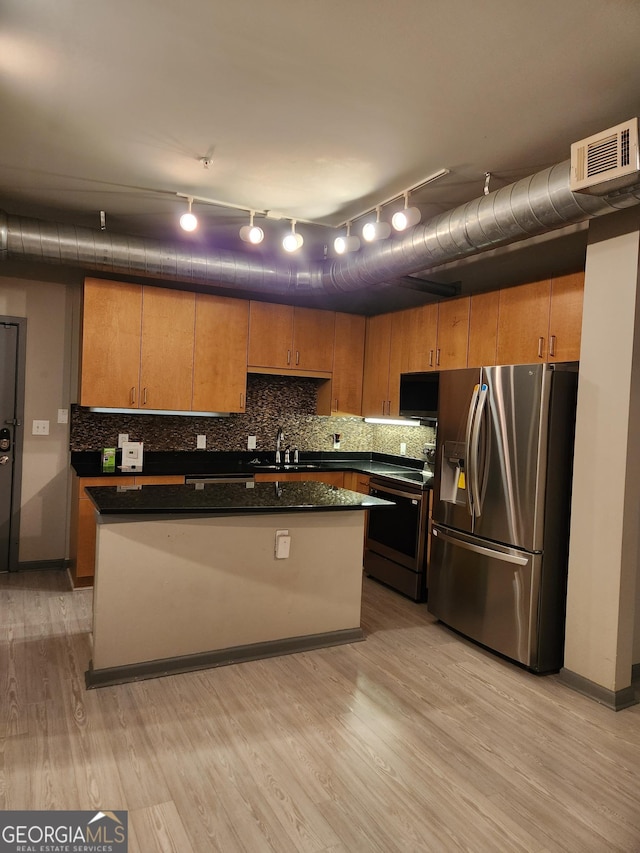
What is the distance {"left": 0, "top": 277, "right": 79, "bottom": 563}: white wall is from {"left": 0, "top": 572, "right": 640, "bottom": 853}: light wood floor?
1432mm

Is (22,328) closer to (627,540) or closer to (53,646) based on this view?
(53,646)

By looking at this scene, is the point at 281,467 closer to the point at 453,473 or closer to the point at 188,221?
the point at 453,473

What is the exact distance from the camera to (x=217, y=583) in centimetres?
320

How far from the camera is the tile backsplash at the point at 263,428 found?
16.1ft

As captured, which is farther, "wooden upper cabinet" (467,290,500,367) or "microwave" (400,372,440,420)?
"microwave" (400,372,440,420)

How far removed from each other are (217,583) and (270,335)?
8.82ft

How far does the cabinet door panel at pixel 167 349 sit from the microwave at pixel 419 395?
1887 millimetres

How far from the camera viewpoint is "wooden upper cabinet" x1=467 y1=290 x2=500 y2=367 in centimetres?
408

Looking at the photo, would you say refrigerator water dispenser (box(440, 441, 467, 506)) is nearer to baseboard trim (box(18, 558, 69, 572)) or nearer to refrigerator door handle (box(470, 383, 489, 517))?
refrigerator door handle (box(470, 383, 489, 517))

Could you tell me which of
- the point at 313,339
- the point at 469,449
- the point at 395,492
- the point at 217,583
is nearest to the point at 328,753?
the point at 217,583

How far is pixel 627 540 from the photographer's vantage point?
2.98 meters

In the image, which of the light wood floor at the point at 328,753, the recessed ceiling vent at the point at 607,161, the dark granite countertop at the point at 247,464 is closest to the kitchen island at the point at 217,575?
the light wood floor at the point at 328,753

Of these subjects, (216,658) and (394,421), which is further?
(394,421)

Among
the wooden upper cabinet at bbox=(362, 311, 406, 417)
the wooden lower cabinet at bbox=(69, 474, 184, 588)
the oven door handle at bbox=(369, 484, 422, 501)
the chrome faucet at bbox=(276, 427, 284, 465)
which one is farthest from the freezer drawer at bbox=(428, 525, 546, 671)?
the wooden lower cabinet at bbox=(69, 474, 184, 588)
